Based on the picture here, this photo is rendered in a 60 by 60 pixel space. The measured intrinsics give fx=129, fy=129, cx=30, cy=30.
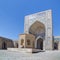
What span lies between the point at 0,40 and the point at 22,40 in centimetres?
586

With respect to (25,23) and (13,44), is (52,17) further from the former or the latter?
(13,44)

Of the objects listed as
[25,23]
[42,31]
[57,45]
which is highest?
[25,23]

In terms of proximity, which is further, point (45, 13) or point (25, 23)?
point (25, 23)

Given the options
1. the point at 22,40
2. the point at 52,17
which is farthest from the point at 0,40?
the point at 52,17

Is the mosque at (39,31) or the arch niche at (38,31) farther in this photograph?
the arch niche at (38,31)

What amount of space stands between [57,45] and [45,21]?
13.4 feet

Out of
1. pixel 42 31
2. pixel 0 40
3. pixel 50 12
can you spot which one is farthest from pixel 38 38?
pixel 0 40

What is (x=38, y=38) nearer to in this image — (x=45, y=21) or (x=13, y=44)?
(x=45, y=21)

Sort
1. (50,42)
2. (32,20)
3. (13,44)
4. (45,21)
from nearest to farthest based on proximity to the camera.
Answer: (50,42), (45,21), (32,20), (13,44)

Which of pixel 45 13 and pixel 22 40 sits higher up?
pixel 45 13

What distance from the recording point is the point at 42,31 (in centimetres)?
1548

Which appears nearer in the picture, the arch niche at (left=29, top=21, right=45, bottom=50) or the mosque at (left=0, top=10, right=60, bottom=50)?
the mosque at (left=0, top=10, right=60, bottom=50)

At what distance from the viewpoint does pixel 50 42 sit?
1309 cm

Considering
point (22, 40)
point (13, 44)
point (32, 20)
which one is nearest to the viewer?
point (22, 40)
